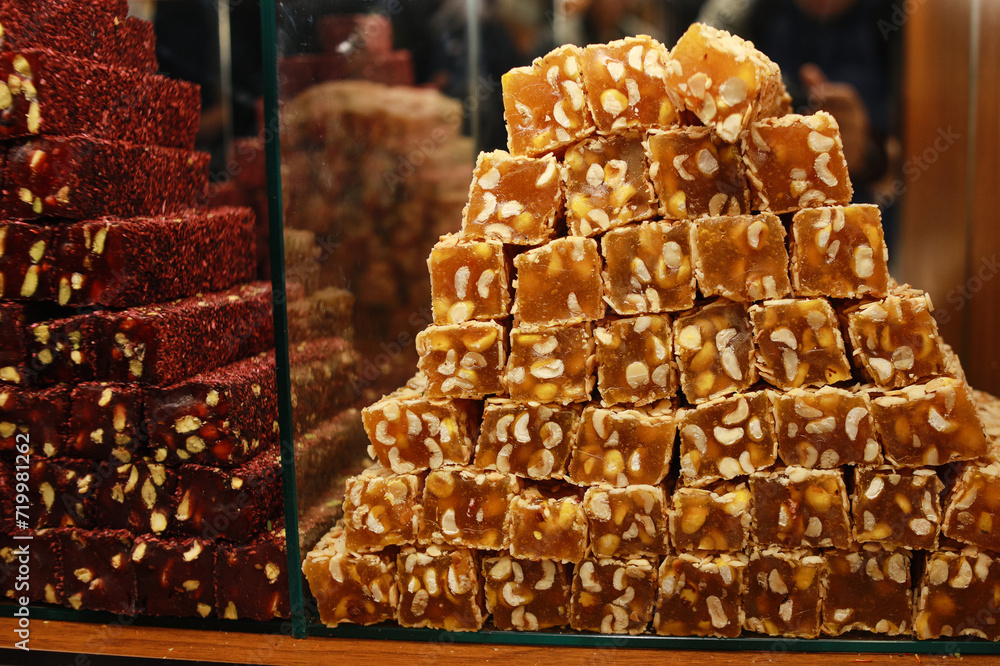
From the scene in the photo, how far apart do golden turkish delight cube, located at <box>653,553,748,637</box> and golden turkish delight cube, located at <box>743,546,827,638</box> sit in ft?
0.11

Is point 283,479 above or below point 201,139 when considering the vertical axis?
below

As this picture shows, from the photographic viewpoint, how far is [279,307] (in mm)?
1993

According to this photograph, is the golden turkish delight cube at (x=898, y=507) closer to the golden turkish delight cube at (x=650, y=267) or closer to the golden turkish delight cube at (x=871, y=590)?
the golden turkish delight cube at (x=871, y=590)

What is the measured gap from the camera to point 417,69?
9.02 feet

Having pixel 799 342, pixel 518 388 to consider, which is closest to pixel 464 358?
pixel 518 388

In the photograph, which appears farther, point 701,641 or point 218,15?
point 218,15

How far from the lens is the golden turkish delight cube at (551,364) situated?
1920 mm

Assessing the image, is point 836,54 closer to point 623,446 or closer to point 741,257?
point 741,257

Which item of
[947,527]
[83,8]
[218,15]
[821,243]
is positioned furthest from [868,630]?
[218,15]

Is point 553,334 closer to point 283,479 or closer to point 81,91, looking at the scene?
point 283,479

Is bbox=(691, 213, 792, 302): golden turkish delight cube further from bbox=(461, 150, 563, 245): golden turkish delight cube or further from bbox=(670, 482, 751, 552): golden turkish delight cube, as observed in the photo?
bbox=(670, 482, 751, 552): golden turkish delight cube

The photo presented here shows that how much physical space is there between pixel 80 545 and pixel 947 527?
2.34 m

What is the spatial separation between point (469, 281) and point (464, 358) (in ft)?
0.65

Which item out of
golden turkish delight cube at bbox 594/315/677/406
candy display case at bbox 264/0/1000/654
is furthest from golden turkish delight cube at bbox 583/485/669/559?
golden turkish delight cube at bbox 594/315/677/406
